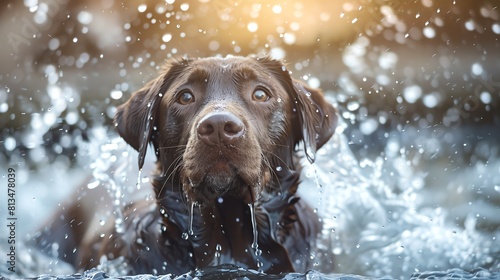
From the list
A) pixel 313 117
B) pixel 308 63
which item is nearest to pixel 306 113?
pixel 313 117

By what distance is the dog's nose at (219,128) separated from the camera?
3223 millimetres

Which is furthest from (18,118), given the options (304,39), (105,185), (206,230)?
(206,230)

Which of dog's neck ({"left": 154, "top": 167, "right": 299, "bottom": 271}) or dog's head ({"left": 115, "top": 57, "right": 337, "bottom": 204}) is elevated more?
dog's head ({"left": 115, "top": 57, "right": 337, "bottom": 204})

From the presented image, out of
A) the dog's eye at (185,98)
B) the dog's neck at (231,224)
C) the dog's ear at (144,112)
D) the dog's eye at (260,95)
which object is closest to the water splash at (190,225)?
the dog's neck at (231,224)

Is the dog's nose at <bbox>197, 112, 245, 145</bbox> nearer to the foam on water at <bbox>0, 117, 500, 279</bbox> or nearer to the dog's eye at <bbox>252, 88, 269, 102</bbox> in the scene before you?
the dog's eye at <bbox>252, 88, 269, 102</bbox>

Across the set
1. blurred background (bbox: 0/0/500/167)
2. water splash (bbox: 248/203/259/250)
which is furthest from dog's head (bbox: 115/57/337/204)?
blurred background (bbox: 0/0/500/167)

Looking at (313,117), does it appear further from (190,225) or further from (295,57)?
(295,57)

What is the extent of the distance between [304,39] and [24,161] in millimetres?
3414

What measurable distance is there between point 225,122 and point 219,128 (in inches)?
1.7

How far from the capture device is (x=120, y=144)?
584cm

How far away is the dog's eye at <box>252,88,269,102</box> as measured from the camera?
12.5 feet

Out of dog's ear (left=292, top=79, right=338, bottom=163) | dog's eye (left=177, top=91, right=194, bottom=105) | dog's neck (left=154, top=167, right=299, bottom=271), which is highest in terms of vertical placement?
dog's eye (left=177, top=91, right=194, bottom=105)

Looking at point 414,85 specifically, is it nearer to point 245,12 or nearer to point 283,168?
point 245,12

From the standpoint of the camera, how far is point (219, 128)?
10.6 feet
